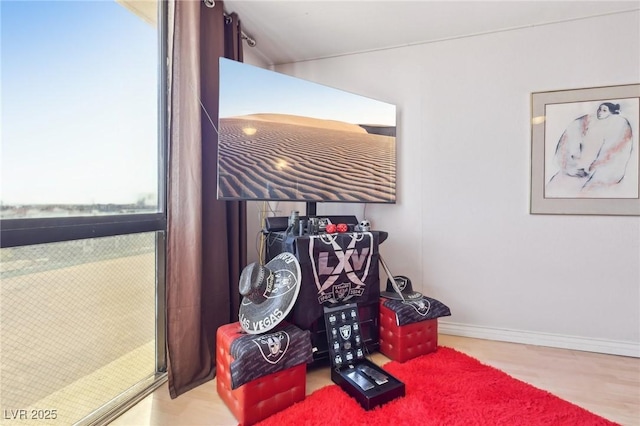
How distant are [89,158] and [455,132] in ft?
8.08

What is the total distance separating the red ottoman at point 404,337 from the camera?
1.97m

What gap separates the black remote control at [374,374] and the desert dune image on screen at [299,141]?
108 cm

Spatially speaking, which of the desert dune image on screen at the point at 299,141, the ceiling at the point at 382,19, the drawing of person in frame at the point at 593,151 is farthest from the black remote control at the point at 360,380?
the ceiling at the point at 382,19

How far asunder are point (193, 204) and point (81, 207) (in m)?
0.50

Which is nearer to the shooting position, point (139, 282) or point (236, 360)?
point (236, 360)

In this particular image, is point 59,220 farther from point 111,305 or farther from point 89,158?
point 111,305

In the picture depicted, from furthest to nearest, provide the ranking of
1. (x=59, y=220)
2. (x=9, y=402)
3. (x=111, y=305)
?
(x=111, y=305) → (x=59, y=220) → (x=9, y=402)

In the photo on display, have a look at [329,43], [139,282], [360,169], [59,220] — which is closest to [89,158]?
[59,220]

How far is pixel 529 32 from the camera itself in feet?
7.48

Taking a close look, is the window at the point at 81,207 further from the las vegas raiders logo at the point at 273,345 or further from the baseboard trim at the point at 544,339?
the baseboard trim at the point at 544,339

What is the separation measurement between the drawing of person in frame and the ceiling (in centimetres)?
56

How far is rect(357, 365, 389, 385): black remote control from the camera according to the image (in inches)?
63.6

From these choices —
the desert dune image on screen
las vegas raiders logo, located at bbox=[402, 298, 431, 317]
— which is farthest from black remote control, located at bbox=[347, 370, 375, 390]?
the desert dune image on screen

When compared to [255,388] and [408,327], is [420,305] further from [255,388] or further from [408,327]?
[255,388]
